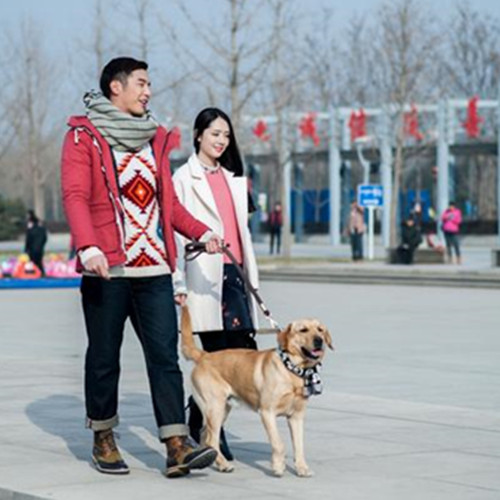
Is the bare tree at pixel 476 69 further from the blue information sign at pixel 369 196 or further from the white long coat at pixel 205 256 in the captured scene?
the white long coat at pixel 205 256

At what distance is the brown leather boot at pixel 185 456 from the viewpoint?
7820 mm

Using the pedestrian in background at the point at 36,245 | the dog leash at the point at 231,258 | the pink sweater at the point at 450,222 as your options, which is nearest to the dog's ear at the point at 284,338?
the dog leash at the point at 231,258

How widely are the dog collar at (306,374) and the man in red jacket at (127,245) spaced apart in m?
0.57

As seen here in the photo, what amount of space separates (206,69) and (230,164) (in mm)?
38015

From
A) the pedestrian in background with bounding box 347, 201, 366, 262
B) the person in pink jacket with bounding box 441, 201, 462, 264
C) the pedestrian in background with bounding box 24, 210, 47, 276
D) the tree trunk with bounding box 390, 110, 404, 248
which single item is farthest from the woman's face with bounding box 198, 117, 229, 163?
the tree trunk with bounding box 390, 110, 404, 248

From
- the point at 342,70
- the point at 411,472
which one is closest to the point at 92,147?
the point at 411,472

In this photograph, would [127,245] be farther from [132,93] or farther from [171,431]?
[171,431]

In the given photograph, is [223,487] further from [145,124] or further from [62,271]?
[62,271]

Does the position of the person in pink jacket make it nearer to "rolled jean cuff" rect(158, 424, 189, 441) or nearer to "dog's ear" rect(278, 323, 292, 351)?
"rolled jean cuff" rect(158, 424, 189, 441)

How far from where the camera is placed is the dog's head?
302 inches

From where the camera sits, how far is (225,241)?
8.63m

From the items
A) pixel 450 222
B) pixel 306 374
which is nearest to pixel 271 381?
pixel 306 374

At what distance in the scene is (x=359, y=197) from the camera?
150 feet

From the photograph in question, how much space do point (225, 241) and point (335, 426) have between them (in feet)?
5.93
